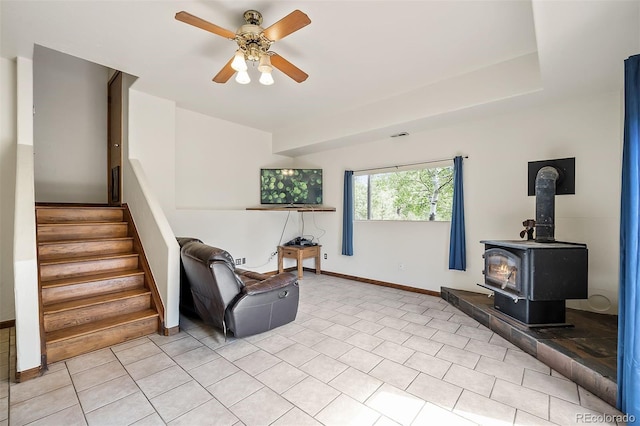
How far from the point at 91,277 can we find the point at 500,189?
5.02 meters

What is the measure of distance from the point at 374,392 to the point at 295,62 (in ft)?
10.5

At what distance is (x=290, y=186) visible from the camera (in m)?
5.51

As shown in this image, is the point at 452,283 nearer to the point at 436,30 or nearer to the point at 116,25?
the point at 436,30

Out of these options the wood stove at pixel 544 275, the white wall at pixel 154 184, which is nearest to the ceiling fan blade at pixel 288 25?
the white wall at pixel 154 184

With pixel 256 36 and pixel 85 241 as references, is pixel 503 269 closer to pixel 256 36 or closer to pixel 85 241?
pixel 256 36

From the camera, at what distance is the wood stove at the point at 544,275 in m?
2.58

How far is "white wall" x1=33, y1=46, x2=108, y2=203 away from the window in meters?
4.53

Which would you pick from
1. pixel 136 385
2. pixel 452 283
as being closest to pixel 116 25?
pixel 136 385

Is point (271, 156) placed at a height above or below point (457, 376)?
Answer: above

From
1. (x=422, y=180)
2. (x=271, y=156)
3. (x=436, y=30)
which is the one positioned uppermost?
(x=436, y=30)

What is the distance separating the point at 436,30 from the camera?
2455mm

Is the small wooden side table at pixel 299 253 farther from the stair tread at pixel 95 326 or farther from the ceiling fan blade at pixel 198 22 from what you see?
the ceiling fan blade at pixel 198 22

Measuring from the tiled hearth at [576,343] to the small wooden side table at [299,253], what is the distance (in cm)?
296

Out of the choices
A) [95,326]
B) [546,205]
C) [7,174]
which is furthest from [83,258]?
[546,205]
